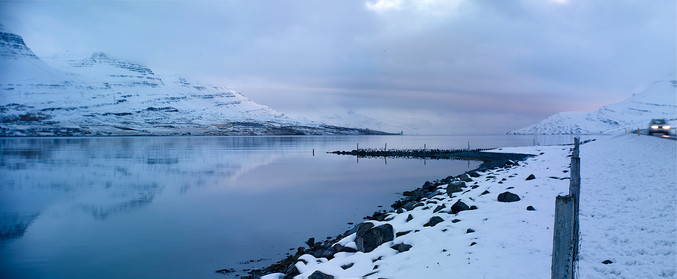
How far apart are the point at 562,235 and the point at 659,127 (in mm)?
53441

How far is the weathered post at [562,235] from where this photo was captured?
4.72m

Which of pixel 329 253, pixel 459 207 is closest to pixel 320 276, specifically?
pixel 329 253

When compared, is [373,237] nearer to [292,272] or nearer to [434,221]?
[434,221]

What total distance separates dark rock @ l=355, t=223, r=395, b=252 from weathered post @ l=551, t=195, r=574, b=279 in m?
7.30

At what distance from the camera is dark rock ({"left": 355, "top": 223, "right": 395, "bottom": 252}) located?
38.9 feet

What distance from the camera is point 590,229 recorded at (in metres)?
10.4

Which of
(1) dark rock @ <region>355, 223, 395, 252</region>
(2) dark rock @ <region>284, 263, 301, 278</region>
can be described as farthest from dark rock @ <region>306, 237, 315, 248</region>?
(2) dark rock @ <region>284, 263, 301, 278</region>

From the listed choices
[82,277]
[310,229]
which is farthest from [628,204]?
[82,277]

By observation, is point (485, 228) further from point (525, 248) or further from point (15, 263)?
point (15, 263)

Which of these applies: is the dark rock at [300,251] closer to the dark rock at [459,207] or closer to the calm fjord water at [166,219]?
the calm fjord water at [166,219]

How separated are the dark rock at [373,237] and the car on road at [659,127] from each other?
47083mm

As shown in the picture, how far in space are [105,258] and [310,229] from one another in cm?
889

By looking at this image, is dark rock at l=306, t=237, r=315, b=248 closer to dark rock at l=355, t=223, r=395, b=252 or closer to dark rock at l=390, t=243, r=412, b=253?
dark rock at l=355, t=223, r=395, b=252

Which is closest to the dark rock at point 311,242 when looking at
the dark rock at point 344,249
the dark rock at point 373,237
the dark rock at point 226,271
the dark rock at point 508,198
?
the dark rock at point 344,249
